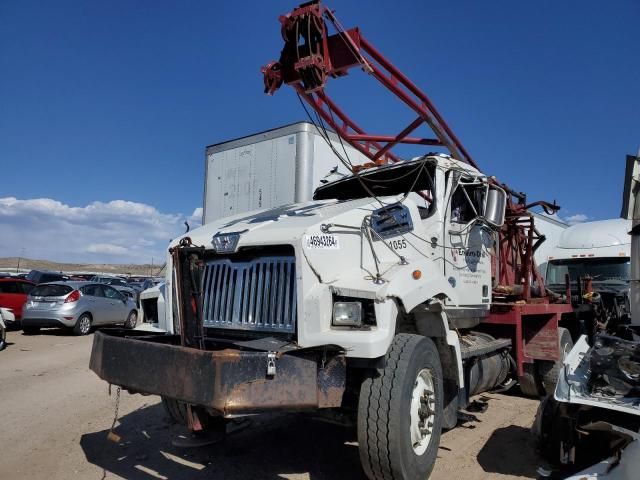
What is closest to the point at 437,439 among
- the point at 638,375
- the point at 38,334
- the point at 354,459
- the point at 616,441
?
the point at 354,459

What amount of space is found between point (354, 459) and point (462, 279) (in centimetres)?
203

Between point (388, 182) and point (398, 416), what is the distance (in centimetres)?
258

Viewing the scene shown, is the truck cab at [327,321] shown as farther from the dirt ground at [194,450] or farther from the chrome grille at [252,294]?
the dirt ground at [194,450]

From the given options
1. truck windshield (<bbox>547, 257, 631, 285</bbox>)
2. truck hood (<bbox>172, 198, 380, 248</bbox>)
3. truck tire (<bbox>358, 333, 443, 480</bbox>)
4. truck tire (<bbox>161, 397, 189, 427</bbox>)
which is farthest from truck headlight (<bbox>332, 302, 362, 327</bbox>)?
truck windshield (<bbox>547, 257, 631, 285</bbox>)

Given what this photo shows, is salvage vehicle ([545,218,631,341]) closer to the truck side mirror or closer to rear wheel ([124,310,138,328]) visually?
the truck side mirror

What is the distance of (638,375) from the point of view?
3449 millimetres

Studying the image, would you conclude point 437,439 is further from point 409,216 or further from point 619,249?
point 619,249

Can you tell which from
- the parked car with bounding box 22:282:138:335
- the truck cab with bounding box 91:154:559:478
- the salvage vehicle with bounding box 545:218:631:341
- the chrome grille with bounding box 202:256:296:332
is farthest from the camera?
the parked car with bounding box 22:282:138:335

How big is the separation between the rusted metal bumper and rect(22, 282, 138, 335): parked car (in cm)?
1092

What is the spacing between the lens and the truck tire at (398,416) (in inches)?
Answer: 133

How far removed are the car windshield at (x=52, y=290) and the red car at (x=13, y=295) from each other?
1732 mm

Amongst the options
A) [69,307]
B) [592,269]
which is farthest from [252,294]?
[69,307]

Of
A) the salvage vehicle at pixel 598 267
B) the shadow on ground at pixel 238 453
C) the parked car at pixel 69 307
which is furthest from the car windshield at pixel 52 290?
the salvage vehicle at pixel 598 267

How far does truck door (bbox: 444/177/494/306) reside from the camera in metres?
4.91
